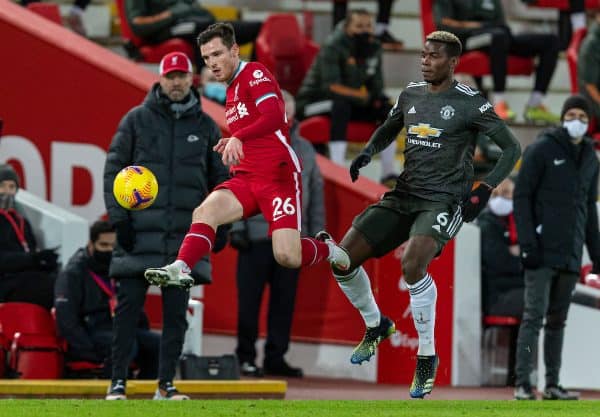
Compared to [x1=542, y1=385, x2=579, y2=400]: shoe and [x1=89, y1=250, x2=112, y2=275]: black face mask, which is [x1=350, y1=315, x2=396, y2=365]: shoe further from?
[x1=89, y1=250, x2=112, y2=275]: black face mask

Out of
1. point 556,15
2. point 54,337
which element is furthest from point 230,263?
point 556,15

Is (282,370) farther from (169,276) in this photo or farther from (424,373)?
(169,276)

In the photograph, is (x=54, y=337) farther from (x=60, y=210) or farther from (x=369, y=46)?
(x=369, y=46)

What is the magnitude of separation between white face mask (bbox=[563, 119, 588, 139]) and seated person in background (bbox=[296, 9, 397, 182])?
3.25m

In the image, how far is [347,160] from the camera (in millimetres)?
14391

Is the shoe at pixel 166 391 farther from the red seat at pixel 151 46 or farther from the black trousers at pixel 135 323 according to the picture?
the red seat at pixel 151 46

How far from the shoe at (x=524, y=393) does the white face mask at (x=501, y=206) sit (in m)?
2.30

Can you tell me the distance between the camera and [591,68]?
15227 mm

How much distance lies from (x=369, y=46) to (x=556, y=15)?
4.13 metres

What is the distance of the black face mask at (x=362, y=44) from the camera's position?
14.1 m

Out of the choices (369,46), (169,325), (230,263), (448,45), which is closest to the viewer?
(448,45)

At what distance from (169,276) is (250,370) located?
374 cm

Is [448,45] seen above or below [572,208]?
above

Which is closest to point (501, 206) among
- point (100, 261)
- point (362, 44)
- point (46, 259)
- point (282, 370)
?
point (282, 370)
